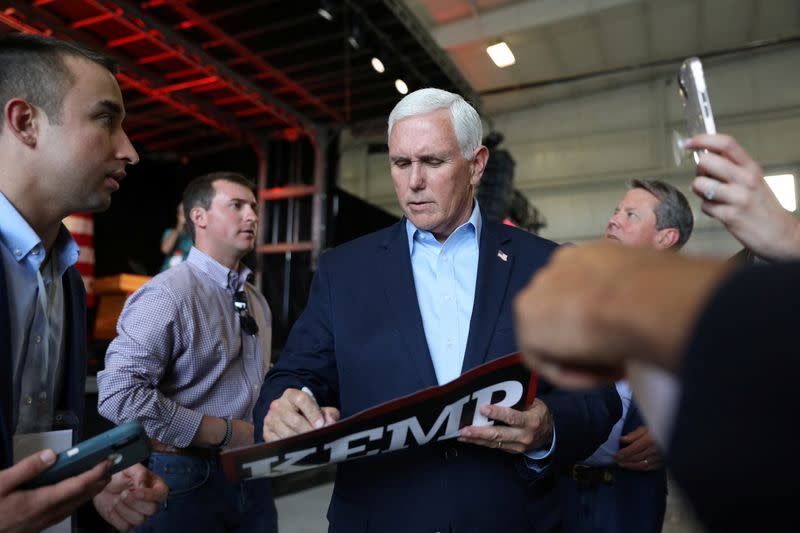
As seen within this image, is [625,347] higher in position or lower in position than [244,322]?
lower

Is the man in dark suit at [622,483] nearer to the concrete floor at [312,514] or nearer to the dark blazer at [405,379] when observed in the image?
the dark blazer at [405,379]

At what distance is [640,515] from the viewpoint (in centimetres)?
193

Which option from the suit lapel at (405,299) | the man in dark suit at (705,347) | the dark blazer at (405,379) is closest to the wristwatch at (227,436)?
the dark blazer at (405,379)

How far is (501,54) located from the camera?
968 cm

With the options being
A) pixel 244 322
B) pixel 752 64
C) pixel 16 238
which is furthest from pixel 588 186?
pixel 16 238

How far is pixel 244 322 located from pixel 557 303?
210 cm

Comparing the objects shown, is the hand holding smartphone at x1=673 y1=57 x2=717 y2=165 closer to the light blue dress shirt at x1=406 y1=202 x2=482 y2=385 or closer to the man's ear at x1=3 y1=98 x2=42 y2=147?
the light blue dress shirt at x1=406 y1=202 x2=482 y2=385

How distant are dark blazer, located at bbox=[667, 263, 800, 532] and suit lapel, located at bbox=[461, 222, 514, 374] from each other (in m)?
0.96

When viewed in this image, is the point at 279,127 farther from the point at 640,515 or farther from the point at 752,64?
the point at 752,64

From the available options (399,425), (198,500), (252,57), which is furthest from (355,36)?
(399,425)

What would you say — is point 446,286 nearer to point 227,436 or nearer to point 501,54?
point 227,436

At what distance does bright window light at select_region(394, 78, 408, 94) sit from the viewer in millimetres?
7492

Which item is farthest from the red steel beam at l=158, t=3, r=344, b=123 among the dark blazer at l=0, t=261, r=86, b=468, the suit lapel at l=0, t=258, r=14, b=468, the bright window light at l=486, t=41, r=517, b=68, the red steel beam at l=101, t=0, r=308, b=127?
the suit lapel at l=0, t=258, r=14, b=468

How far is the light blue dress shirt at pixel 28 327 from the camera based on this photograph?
3.67 ft
